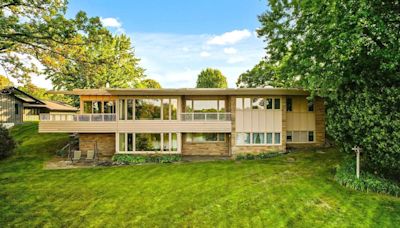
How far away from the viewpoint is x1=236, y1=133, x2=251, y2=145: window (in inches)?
792

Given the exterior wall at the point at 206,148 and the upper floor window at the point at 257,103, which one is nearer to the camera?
the upper floor window at the point at 257,103

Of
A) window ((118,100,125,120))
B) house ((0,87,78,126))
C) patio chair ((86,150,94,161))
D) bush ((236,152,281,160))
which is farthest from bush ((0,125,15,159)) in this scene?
bush ((236,152,281,160))

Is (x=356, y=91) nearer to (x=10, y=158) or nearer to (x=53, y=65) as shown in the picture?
(x=53, y=65)

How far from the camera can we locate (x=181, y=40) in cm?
2592

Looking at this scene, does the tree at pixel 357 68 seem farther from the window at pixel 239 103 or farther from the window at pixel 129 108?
the window at pixel 129 108

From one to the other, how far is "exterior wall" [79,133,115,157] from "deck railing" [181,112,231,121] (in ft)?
20.2

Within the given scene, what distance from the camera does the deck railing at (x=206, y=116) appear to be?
20172 mm

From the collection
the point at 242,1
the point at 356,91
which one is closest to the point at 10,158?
the point at 242,1

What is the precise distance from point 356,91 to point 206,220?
→ 30.0 feet

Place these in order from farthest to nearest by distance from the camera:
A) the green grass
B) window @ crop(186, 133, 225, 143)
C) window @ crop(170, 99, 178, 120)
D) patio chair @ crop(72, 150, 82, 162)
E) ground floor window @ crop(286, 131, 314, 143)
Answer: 1. ground floor window @ crop(286, 131, 314, 143)
2. window @ crop(186, 133, 225, 143)
3. window @ crop(170, 99, 178, 120)
4. patio chair @ crop(72, 150, 82, 162)
5. the green grass

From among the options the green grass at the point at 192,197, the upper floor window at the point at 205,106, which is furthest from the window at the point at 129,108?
the green grass at the point at 192,197

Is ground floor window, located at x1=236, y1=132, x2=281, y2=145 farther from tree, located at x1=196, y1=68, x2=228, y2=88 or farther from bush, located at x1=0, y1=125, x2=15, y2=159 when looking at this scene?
tree, located at x1=196, y1=68, x2=228, y2=88

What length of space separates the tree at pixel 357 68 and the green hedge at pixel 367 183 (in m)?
0.76

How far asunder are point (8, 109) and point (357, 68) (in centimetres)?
3627
